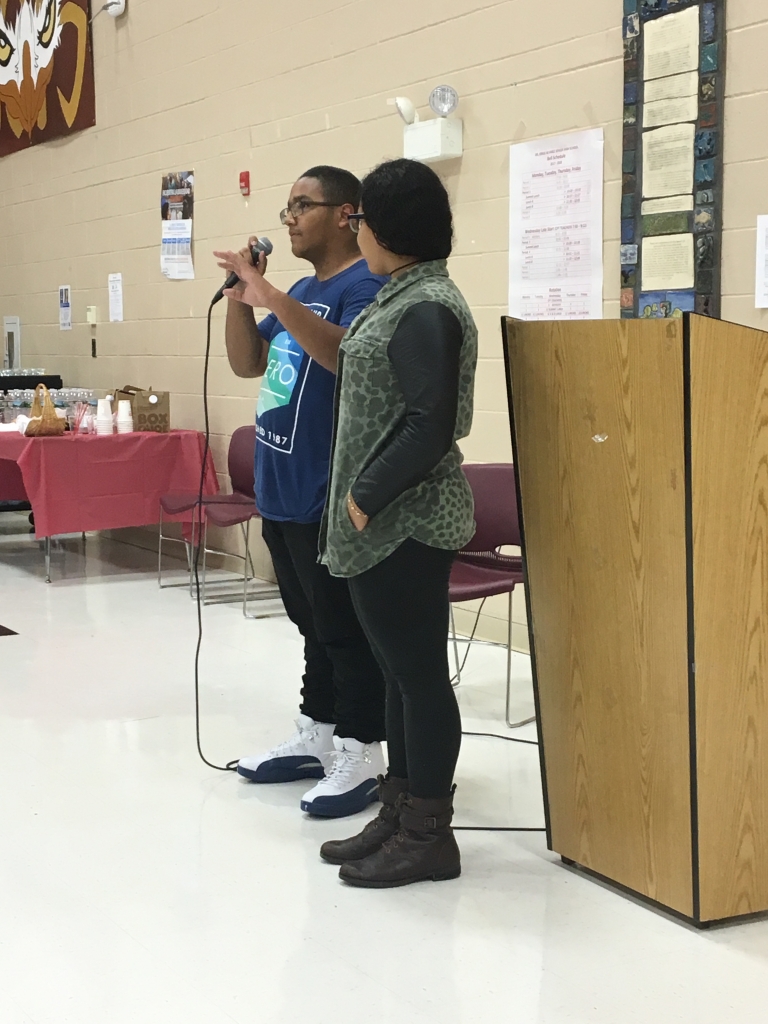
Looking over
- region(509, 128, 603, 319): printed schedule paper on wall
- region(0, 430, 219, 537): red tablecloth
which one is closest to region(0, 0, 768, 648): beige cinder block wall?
region(509, 128, 603, 319): printed schedule paper on wall

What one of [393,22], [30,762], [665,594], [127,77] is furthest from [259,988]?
[127,77]

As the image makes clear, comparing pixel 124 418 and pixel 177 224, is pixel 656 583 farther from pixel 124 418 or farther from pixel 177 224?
pixel 177 224

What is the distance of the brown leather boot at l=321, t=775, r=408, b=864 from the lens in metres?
2.45

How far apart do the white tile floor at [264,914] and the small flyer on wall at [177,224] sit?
3.15 meters

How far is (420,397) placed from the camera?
7.07ft

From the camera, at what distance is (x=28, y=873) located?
96.5 inches

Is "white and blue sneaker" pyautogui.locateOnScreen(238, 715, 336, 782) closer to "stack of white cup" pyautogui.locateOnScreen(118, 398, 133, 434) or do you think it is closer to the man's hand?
the man's hand

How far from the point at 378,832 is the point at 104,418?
3.81 meters

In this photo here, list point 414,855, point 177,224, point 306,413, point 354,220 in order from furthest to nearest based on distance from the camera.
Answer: point 177,224
point 306,413
point 354,220
point 414,855

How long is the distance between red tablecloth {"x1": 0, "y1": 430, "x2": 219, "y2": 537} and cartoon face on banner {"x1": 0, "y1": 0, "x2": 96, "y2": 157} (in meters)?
2.34

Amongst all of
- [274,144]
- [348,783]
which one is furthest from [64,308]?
[348,783]

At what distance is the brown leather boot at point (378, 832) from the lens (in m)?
2.45

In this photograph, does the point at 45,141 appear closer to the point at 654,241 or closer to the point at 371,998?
the point at 654,241

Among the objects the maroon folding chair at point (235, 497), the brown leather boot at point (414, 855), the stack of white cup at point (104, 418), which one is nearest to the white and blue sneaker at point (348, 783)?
the brown leather boot at point (414, 855)
